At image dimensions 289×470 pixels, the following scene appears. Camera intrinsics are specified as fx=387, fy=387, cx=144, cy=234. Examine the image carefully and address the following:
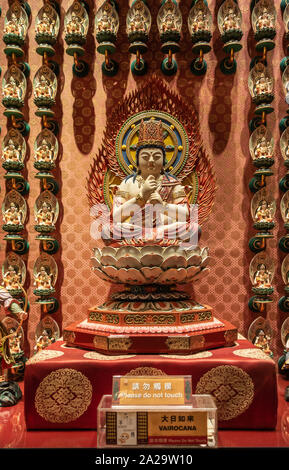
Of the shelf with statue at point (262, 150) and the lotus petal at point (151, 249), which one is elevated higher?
the shelf with statue at point (262, 150)

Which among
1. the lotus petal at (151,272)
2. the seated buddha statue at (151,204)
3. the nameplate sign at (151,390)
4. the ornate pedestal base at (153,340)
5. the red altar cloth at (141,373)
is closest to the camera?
the nameplate sign at (151,390)

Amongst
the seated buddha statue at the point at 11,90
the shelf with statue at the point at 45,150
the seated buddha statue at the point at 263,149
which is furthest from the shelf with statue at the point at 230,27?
the seated buddha statue at the point at 11,90

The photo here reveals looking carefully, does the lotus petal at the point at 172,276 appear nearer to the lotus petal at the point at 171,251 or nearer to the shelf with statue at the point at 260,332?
the lotus petal at the point at 171,251

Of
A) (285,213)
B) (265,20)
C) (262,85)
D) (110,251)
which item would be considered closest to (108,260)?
(110,251)

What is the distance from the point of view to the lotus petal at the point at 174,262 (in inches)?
73.4

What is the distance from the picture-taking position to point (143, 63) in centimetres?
270

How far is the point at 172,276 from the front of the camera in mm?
1924

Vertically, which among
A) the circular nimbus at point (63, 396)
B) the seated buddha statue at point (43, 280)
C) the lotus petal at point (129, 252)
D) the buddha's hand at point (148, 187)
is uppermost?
the buddha's hand at point (148, 187)

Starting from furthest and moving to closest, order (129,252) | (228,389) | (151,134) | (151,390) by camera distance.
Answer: (151,134), (129,252), (228,389), (151,390)

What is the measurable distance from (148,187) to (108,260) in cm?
48

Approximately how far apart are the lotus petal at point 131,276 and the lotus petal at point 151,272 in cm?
2

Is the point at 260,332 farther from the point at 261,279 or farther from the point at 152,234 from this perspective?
the point at 152,234

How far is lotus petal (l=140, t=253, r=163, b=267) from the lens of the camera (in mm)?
1847

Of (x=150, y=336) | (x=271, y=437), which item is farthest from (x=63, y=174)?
(x=271, y=437)
